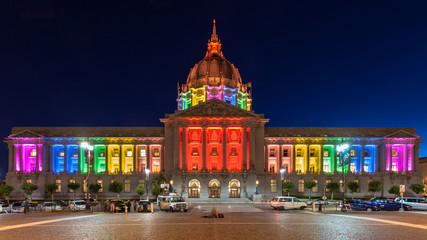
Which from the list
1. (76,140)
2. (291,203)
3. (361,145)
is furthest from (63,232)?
(361,145)

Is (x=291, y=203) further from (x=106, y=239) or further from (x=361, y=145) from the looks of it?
(x=361, y=145)

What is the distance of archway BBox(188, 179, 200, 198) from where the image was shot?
85900 millimetres

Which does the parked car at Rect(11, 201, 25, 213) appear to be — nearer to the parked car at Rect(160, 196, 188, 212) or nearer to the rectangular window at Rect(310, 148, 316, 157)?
the parked car at Rect(160, 196, 188, 212)

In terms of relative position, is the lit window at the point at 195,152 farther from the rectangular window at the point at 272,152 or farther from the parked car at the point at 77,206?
the parked car at the point at 77,206

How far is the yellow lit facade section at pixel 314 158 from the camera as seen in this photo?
9900 centimetres

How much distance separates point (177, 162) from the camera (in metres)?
90.0

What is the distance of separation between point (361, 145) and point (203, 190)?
42192 mm

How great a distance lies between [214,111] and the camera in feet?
300

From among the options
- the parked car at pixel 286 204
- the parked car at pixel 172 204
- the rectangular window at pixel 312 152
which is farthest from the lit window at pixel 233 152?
the parked car at pixel 172 204

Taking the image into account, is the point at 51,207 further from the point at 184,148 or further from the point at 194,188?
the point at 184,148

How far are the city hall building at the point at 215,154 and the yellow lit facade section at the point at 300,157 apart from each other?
0.24m

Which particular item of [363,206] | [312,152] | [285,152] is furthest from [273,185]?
[363,206]

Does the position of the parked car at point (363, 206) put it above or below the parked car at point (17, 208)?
above

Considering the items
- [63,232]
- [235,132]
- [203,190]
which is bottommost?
[203,190]
